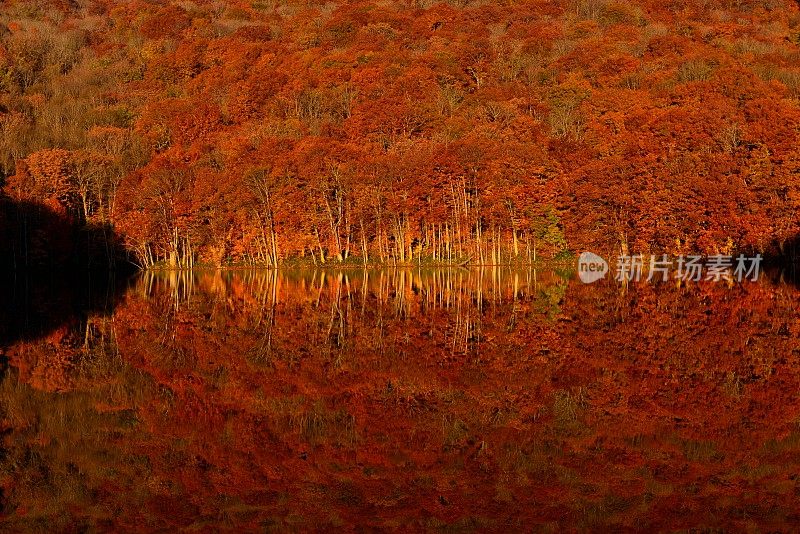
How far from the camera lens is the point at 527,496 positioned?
7.98 metres

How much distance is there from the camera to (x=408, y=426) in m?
10.7

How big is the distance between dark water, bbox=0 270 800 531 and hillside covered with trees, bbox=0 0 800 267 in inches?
1562

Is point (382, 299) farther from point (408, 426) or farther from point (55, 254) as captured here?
point (55, 254)

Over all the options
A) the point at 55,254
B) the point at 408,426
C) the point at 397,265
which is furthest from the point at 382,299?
the point at 55,254

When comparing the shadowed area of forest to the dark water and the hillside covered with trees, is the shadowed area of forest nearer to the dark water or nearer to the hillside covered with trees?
the hillside covered with trees

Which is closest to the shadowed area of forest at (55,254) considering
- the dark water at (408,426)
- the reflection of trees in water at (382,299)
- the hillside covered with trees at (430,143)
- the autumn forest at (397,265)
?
the autumn forest at (397,265)

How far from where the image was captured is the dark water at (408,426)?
777 cm

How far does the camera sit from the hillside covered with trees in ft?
197

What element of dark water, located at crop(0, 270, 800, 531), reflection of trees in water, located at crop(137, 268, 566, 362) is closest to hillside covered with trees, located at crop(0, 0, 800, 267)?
reflection of trees in water, located at crop(137, 268, 566, 362)

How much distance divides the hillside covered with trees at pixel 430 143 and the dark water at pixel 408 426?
3968cm

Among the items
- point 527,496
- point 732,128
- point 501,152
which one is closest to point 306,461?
point 527,496

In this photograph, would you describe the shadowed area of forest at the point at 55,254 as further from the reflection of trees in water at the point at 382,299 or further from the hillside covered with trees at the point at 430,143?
the reflection of trees in water at the point at 382,299

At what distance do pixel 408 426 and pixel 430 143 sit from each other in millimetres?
57710

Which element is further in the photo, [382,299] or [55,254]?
[55,254]
